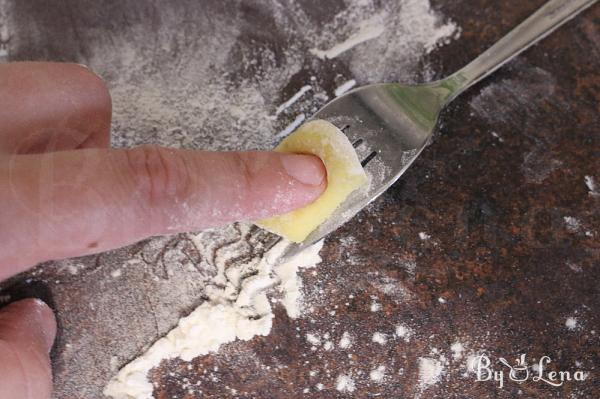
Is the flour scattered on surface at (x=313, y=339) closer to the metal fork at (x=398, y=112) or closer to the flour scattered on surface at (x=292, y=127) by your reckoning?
the metal fork at (x=398, y=112)

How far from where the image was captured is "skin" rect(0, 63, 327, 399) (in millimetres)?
668

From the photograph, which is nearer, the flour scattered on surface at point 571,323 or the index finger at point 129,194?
the index finger at point 129,194

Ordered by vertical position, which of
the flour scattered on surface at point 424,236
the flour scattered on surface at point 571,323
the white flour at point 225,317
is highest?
the flour scattered on surface at point 571,323

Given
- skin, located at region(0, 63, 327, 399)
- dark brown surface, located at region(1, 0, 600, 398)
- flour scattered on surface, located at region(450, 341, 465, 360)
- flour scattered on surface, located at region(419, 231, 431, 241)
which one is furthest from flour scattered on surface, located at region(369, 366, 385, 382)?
skin, located at region(0, 63, 327, 399)

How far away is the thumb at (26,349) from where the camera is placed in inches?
31.9

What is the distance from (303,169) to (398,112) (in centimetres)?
23

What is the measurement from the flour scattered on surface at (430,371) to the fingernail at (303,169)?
14.4 inches

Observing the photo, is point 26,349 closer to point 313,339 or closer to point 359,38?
point 313,339

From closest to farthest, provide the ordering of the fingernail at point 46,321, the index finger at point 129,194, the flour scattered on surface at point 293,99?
1. the index finger at point 129,194
2. the fingernail at point 46,321
3. the flour scattered on surface at point 293,99

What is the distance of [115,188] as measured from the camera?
2.25ft

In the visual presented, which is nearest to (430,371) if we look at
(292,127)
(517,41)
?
(292,127)

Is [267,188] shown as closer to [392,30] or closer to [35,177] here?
[35,177]

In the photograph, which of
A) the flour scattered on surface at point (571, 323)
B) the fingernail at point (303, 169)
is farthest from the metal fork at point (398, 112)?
the flour scattered on surface at point (571, 323)

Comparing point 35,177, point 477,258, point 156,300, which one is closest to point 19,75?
point 35,177
